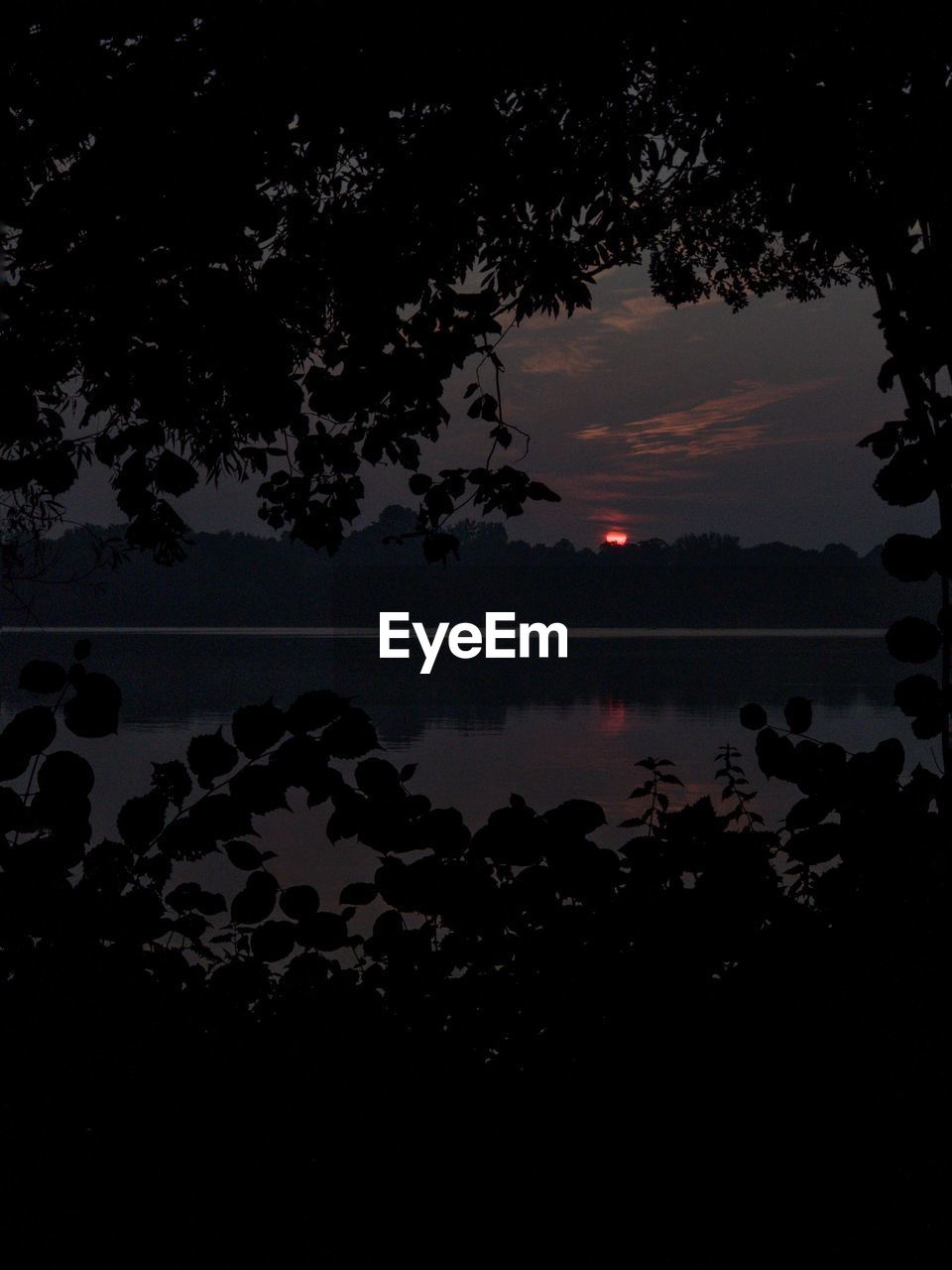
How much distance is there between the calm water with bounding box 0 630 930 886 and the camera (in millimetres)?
19156

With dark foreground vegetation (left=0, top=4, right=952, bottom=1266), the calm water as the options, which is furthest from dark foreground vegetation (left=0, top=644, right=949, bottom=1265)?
the calm water

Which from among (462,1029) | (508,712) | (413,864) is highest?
(413,864)

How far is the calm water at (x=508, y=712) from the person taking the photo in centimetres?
1916

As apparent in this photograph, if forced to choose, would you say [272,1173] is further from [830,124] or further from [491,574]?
[491,574]

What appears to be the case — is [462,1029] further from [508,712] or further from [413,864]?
[508,712]

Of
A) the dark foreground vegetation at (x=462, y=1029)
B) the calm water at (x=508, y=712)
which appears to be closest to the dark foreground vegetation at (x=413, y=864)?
the dark foreground vegetation at (x=462, y=1029)

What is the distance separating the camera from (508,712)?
112ft

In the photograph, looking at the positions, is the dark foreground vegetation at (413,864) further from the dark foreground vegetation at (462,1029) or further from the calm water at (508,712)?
the calm water at (508,712)

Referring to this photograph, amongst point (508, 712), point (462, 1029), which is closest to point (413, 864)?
point (462, 1029)

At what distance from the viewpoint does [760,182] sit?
4781mm

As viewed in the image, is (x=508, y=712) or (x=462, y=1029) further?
(x=508, y=712)

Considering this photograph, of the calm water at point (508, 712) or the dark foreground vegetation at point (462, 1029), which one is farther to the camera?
the calm water at point (508, 712)

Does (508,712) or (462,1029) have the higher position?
(462,1029)

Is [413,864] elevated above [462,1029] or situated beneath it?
elevated above
